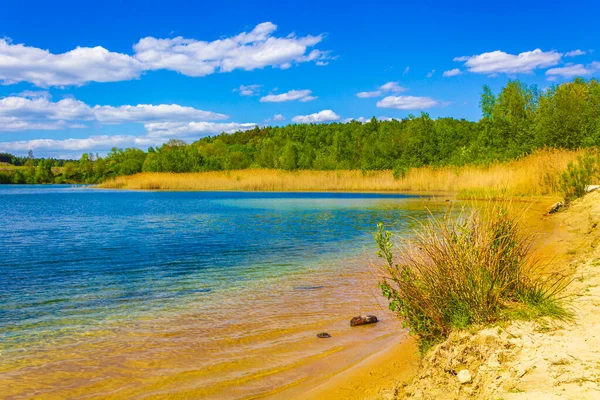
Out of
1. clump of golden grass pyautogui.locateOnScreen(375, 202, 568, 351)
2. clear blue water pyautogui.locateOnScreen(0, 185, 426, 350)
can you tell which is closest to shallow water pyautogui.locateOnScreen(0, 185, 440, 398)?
clear blue water pyautogui.locateOnScreen(0, 185, 426, 350)

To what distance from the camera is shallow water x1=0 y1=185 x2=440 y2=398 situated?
5.03m

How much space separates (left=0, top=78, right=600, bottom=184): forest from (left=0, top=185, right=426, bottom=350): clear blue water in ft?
76.3

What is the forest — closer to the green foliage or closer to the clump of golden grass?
the green foliage

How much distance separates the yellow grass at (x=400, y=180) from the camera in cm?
2394

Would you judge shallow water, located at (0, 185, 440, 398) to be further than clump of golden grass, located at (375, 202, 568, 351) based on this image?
Yes

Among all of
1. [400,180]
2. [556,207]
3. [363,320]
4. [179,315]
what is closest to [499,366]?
[363,320]

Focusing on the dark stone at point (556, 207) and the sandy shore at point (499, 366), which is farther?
the dark stone at point (556, 207)

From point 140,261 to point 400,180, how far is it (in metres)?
32.7

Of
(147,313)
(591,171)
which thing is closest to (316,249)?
(147,313)

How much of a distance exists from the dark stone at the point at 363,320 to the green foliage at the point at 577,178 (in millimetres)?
14786

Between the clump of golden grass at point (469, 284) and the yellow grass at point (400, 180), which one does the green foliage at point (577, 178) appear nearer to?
the yellow grass at point (400, 180)

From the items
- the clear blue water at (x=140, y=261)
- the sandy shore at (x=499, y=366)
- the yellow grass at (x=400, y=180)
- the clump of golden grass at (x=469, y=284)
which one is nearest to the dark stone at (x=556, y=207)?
the yellow grass at (x=400, y=180)

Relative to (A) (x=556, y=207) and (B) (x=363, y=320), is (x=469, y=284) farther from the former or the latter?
(A) (x=556, y=207)

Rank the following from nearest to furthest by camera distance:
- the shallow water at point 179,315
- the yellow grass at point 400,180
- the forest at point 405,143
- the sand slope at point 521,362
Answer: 1. the sand slope at point 521,362
2. the shallow water at point 179,315
3. the yellow grass at point 400,180
4. the forest at point 405,143
